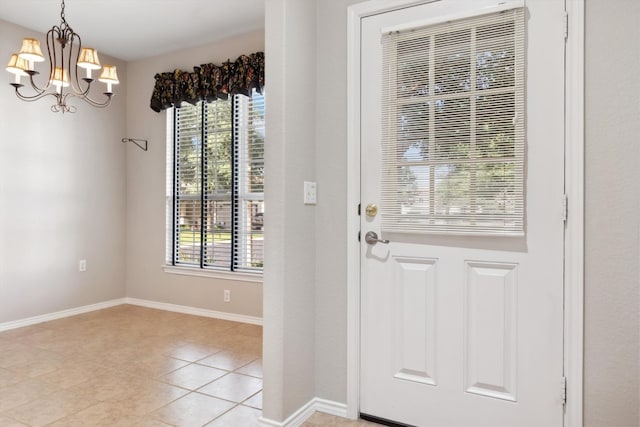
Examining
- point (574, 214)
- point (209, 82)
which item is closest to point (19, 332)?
point (209, 82)

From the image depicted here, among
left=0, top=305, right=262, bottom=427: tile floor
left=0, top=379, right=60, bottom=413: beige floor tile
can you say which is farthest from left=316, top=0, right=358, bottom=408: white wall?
left=0, top=379, right=60, bottom=413: beige floor tile

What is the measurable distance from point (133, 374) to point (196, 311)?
159 cm

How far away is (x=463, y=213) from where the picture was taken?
75.6 inches

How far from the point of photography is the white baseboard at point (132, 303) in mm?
3881

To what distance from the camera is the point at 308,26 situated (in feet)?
7.25

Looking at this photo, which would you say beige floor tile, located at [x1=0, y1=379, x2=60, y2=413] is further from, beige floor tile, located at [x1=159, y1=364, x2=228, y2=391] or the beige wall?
the beige wall

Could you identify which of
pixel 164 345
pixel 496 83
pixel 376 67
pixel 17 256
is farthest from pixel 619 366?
pixel 17 256

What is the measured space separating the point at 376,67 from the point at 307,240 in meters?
0.96

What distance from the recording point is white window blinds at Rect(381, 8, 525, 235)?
1827 mm

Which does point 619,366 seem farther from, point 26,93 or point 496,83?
point 26,93

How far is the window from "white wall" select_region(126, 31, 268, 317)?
144mm

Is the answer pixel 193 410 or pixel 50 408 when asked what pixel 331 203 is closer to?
pixel 193 410

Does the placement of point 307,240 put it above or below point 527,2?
below

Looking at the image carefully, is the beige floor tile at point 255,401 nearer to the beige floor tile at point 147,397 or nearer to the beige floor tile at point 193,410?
the beige floor tile at point 193,410
